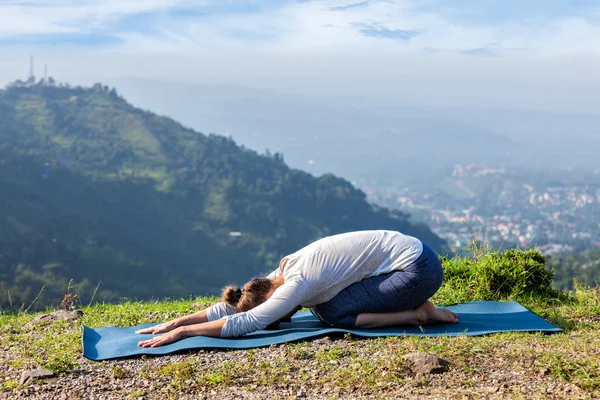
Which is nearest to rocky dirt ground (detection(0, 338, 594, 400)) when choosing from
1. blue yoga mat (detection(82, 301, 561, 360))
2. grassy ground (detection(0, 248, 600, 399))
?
grassy ground (detection(0, 248, 600, 399))

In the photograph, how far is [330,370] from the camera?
4.51 meters

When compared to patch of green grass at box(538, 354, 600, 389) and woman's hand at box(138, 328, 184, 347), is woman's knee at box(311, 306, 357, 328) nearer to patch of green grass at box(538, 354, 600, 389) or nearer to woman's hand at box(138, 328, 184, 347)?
woman's hand at box(138, 328, 184, 347)

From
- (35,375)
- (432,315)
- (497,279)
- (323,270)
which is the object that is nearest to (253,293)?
(323,270)

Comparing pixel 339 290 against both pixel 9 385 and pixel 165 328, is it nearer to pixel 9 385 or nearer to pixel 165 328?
pixel 165 328

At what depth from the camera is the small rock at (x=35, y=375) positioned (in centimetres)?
443

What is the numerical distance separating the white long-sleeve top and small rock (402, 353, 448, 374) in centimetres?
106

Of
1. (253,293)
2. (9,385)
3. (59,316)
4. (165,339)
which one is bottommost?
(59,316)

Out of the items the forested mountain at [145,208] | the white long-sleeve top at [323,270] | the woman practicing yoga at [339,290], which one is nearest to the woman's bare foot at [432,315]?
the woman practicing yoga at [339,290]

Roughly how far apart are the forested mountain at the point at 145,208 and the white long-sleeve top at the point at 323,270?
51414mm

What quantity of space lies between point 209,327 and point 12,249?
72.6 meters

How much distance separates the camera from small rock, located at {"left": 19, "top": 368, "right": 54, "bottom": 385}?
4.43m

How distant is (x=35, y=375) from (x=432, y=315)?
3160mm

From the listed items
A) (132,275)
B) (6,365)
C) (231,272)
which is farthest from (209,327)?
(231,272)

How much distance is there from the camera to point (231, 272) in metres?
81.9
